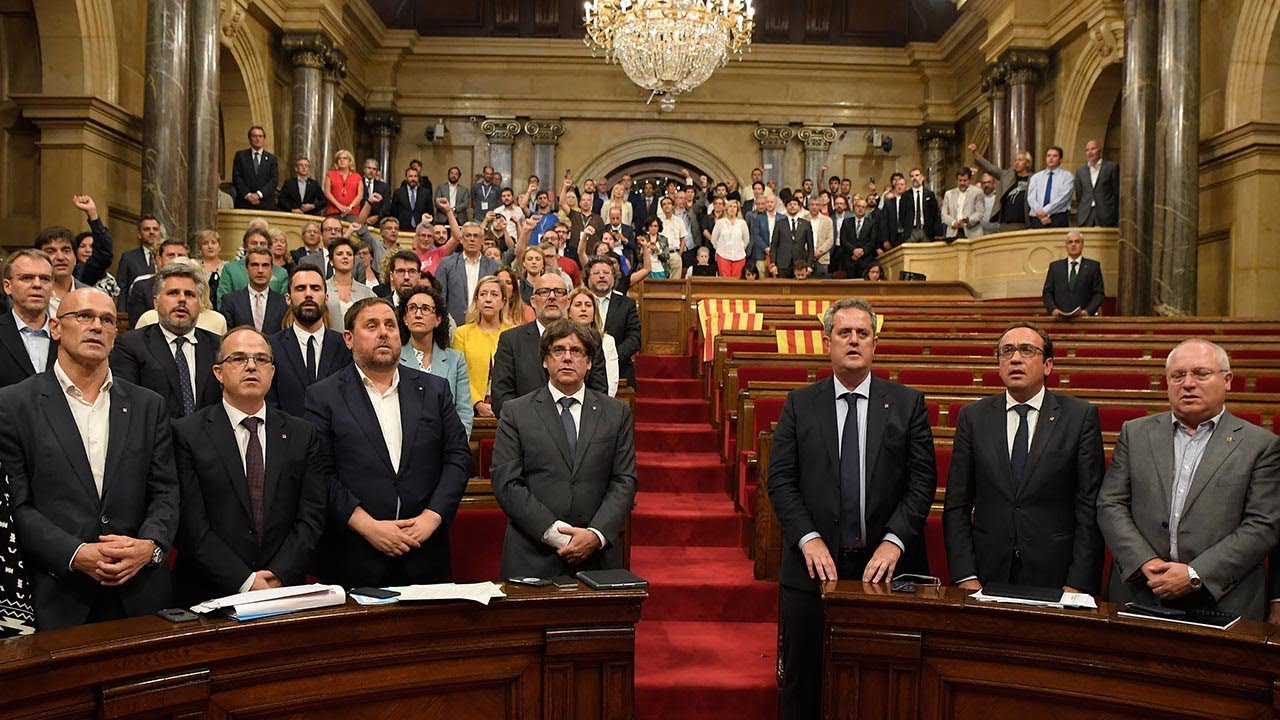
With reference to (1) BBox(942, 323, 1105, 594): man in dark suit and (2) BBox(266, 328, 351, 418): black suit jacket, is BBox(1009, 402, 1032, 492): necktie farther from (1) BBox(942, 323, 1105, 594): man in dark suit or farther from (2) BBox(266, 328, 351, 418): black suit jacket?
(2) BBox(266, 328, 351, 418): black suit jacket

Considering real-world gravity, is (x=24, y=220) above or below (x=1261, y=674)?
above

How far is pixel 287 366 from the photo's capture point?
3350 millimetres

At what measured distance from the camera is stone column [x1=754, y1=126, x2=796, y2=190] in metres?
14.6

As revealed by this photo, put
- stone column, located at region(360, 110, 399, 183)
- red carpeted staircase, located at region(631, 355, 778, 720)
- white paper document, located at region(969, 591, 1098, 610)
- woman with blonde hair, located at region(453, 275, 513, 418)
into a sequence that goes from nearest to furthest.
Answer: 1. white paper document, located at region(969, 591, 1098, 610)
2. red carpeted staircase, located at region(631, 355, 778, 720)
3. woman with blonde hair, located at region(453, 275, 513, 418)
4. stone column, located at region(360, 110, 399, 183)

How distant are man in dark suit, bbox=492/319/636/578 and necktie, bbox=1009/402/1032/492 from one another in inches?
38.6

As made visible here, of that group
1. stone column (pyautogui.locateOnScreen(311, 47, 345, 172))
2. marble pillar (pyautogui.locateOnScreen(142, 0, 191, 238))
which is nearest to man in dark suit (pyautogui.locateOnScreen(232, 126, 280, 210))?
marble pillar (pyautogui.locateOnScreen(142, 0, 191, 238))

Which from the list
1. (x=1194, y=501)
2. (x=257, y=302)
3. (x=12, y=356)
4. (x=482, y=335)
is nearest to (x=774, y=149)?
(x=482, y=335)

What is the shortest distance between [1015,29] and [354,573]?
36.9 feet

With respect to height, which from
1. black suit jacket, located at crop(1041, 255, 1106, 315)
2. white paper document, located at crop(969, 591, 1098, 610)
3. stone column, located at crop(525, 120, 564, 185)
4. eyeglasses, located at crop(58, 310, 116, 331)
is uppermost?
stone column, located at crop(525, 120, 564, 185)

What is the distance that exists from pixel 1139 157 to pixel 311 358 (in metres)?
7.53

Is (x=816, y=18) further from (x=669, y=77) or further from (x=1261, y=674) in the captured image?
(x=1261, y=674)

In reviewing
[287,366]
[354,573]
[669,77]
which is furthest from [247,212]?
[354,573]

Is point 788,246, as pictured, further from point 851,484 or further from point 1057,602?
point 1057,602

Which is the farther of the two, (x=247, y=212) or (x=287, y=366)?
(x=247, y=212)
